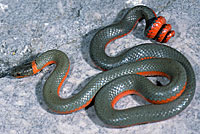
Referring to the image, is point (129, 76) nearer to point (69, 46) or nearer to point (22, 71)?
point (69, 46)

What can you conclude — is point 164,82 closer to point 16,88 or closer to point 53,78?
point 53,78

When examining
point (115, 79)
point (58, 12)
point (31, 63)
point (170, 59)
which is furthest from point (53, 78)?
point (170, 59)

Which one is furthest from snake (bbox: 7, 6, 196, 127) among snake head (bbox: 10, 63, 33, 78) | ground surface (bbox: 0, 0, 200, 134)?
ground surface (bbox: 0, 0, 200, 134)

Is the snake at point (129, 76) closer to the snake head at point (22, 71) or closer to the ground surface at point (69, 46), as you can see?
the snake head at point (22, 71)

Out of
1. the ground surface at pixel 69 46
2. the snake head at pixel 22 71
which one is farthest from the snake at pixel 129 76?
the ground surface at pixel 69 46

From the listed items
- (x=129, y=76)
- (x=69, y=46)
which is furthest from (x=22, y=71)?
(x=129, y=76)

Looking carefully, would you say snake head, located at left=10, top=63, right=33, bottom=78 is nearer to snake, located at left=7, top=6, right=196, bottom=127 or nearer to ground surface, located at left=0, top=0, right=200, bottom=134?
snake, located at left=7, top=6, right=196, bottom=127

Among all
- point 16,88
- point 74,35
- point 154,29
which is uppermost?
point 154,29
